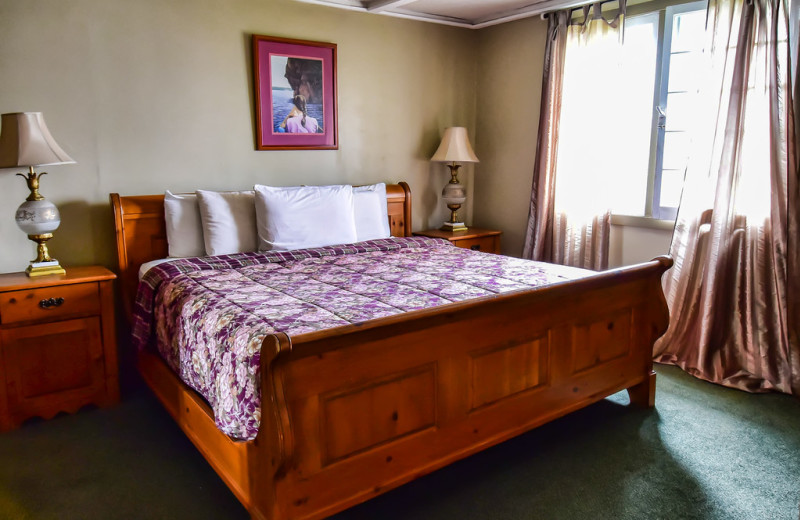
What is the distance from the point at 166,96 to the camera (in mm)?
3385

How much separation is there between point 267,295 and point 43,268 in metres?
1.29

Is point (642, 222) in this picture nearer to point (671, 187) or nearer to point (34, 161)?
point (671, 187)

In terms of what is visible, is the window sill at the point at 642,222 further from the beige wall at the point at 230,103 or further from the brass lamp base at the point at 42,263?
the brass lamp base at the point at 42,263

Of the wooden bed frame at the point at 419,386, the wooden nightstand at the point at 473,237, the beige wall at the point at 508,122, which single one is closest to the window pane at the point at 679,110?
the beige wall at the point at 508,122

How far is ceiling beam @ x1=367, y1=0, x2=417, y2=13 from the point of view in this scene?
380 cm

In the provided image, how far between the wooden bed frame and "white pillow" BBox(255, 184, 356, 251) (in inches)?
37.0

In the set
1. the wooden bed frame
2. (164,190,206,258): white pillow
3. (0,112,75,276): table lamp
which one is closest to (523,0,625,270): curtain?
the wooden bed frame

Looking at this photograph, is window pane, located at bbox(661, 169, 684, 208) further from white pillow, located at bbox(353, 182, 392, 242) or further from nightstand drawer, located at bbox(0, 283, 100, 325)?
nightstand drawer, located at bbox(0, 283, 100, 325)

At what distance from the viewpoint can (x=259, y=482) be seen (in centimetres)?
182

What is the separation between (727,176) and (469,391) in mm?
2062

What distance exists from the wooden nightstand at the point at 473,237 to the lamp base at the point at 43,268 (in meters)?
2.39

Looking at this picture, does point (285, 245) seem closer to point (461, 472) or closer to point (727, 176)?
point (461, 472)

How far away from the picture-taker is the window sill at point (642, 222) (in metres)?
3.57

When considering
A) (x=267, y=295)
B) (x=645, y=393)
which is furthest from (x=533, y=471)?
(x=267, y=295)
